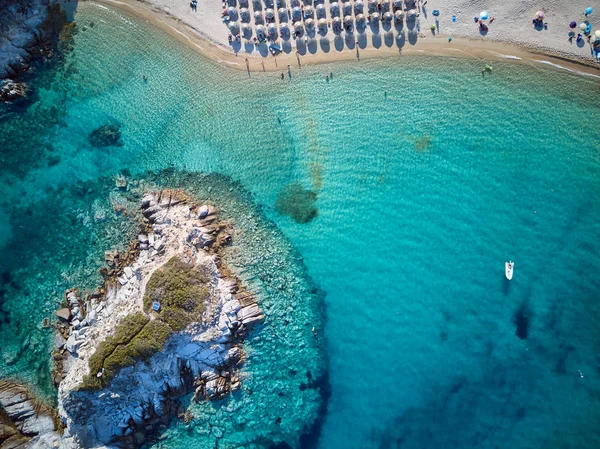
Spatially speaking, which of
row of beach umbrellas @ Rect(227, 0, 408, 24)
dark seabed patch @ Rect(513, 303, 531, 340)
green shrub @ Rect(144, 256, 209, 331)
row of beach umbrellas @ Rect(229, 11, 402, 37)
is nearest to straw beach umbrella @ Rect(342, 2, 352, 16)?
row of beach umbrellas @ Rect(227, 0, 408, 24)

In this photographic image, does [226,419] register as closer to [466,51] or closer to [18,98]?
[18,98]

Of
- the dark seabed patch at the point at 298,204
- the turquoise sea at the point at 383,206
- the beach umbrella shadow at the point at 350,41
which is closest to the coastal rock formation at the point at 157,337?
the turquoise sea at the point at 383,206

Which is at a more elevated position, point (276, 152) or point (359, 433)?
point (276, 152)

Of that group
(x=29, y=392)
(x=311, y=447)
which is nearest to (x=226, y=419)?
(x=311, y=447)

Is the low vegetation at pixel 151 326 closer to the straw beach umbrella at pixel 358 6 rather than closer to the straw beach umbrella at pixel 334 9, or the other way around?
the straw beach umbrella at pixel 334 9

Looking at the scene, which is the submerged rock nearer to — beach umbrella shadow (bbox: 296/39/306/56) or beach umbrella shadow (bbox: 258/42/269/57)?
beach umbrella shadow (bbox: 258/42/269/57)

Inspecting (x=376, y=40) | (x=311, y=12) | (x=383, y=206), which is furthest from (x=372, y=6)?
(x=383, y=206)

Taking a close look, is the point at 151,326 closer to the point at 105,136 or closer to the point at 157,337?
the point at 157,337
